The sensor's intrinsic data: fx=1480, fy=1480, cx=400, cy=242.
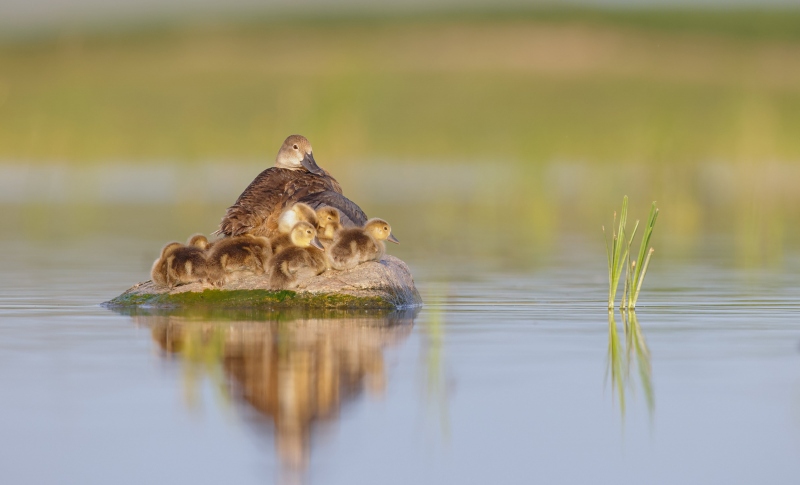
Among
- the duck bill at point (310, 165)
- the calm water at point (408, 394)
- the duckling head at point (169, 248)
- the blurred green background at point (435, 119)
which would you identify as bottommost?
the calm water at point (408, 394)

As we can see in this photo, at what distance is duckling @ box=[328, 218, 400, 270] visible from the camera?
995cm

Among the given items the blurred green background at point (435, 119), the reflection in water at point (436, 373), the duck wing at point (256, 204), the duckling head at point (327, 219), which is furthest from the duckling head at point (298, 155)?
Answer: the blurred green background at point (435, 119)

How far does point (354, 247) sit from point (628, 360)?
2.72 meters

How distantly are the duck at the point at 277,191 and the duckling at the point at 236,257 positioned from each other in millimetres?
274

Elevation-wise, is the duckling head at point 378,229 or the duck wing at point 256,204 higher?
the duck wing at point 256,204

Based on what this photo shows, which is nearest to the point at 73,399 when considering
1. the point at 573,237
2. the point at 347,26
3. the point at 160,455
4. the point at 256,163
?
the point at 160,455

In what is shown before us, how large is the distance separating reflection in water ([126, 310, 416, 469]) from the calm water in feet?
0.06

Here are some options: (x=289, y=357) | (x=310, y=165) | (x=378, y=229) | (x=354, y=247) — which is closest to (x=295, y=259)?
(x=354, y=247)

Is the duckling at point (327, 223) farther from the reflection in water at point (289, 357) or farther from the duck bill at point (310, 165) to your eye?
the duck bill at point (310, 165)

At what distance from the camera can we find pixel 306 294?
998 centimetres

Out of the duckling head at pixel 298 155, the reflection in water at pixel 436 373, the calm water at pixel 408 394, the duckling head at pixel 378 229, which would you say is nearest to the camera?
the calm water at pixel 408 394

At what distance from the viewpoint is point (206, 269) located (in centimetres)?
1005

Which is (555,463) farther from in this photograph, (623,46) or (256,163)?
(623,46)

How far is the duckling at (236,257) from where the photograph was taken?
33.0 ft
